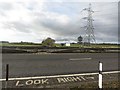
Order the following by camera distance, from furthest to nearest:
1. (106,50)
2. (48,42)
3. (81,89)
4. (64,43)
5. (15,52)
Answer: (48,42) → (64,43) → (106,50) → (15,52) → (81,89)

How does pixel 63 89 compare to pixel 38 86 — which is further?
pixel 38 86

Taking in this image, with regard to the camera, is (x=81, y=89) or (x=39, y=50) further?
(x=39, y=50)

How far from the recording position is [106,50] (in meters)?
33.3

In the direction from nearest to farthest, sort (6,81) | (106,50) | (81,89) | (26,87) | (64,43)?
(81,89)
(26,87)
(6,81)
(106,50)
(64,43)

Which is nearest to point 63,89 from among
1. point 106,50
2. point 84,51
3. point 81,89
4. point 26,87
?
point 81,89

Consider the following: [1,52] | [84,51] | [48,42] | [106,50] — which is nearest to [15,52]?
[1,52]

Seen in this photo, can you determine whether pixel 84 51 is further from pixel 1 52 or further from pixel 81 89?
pixel 81 89

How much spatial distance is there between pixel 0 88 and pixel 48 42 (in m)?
57.2

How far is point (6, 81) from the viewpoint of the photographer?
927 cm

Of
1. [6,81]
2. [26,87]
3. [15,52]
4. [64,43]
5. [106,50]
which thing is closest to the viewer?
[26,87]

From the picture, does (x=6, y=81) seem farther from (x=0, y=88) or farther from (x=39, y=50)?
(x=39, y=50)

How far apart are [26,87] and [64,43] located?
46013 mm

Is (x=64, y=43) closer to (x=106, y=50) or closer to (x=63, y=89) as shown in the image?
(x=106, y=50)

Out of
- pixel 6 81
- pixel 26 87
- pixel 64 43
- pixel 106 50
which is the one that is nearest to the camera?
pixel 26 87
